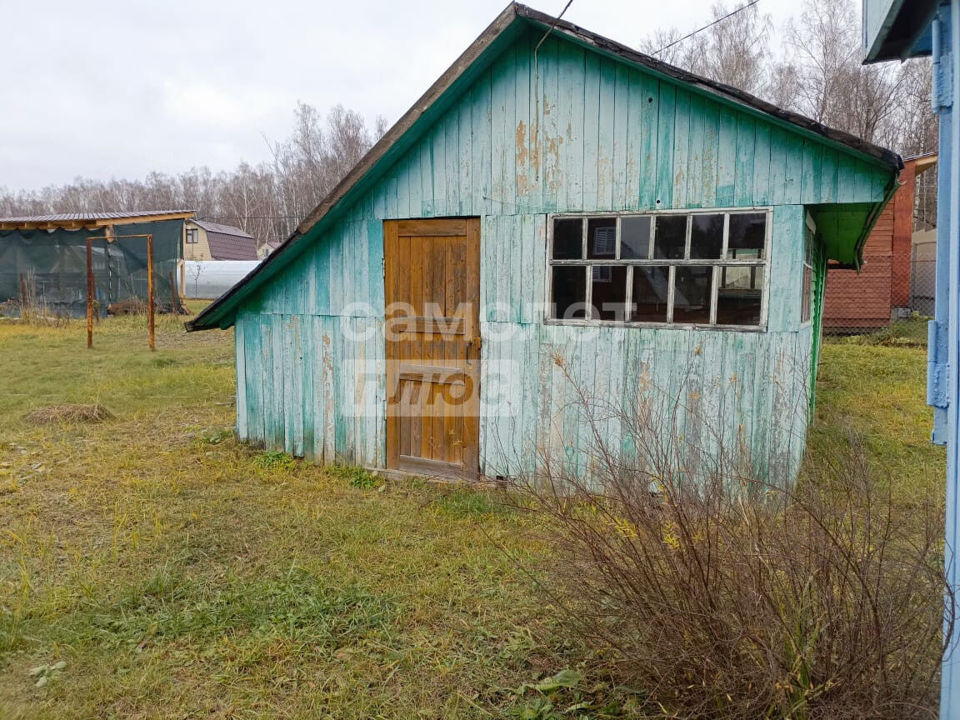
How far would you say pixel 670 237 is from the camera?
5078 mm

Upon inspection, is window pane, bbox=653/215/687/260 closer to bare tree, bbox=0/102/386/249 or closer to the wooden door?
the wooden door

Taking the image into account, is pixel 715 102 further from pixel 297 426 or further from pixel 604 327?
pixel 297 426

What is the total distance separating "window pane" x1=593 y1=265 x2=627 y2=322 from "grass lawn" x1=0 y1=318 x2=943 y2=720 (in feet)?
6.06

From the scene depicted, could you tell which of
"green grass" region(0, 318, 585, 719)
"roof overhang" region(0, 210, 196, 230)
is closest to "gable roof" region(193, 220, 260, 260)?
"roof overhang" region(0, 210, 196, 230)

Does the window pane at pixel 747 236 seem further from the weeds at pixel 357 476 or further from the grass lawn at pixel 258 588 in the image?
the weeds at pixel 357 476

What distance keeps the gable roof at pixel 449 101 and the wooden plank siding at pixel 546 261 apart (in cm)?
13

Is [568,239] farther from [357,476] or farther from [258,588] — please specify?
[258,588]

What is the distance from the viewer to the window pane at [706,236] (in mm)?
4923

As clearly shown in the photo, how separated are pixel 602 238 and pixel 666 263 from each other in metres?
0.58

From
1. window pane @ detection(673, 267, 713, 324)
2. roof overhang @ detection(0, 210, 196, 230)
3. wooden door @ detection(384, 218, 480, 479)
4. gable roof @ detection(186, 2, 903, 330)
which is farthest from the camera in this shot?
roof overhang @ detection(0, 210, 196, 230)

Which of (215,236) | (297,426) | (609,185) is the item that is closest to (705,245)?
(609,185)

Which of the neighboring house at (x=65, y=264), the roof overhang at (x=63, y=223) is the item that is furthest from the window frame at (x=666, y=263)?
the roof overhang at (x=63, y=223)

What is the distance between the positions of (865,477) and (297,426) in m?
5.53

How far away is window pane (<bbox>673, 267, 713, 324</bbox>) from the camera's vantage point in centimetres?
499
